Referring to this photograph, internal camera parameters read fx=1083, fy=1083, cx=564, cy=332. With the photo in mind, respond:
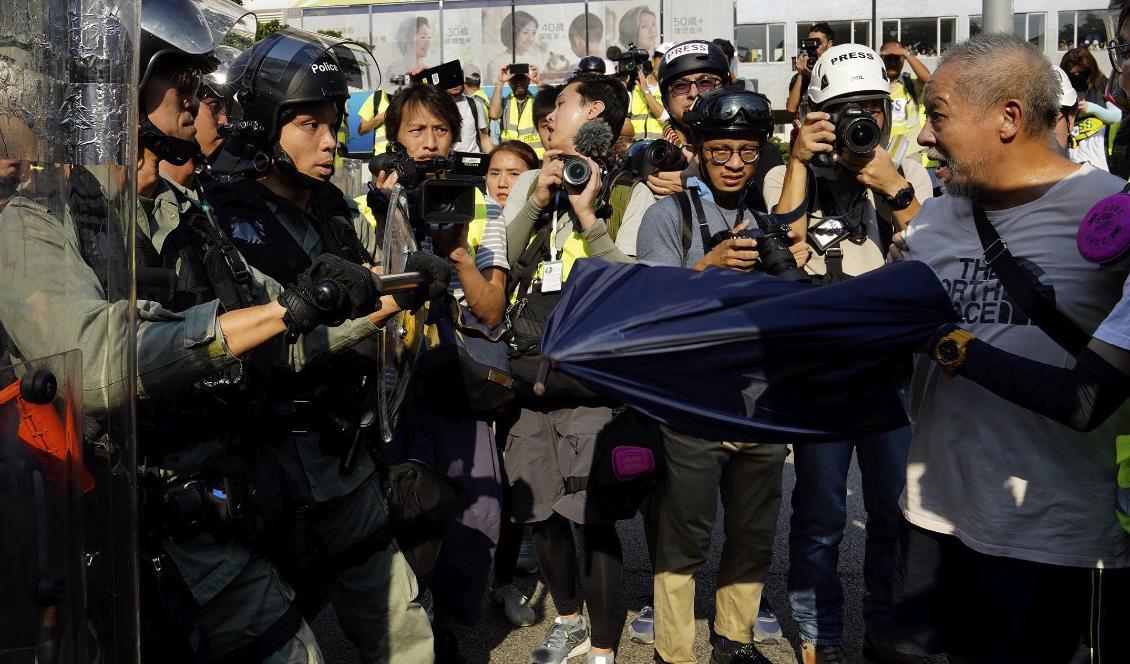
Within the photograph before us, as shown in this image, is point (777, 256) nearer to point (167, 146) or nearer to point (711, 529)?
point (711, 529)

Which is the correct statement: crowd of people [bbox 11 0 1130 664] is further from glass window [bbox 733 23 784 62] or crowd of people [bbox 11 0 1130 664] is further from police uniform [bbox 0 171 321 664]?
glass window [bbox 733 23 784 62]

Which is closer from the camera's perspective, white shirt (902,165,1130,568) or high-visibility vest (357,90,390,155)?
white shirt (902,165,1130,568)

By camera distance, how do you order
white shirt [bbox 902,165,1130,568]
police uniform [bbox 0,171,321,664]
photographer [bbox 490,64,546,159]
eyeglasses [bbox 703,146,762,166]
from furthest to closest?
photographer [bbox 490,64,546,159] → eyeglasses [bbox 703,146,762,166] → white shirt [bbox 902,165,1130,568] → police uniform [bbox 0,171,321,664]

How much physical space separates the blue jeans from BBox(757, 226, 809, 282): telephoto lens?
3.03 feet

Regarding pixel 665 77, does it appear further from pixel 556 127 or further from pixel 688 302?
pixel 688 302

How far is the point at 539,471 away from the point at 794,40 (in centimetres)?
3265

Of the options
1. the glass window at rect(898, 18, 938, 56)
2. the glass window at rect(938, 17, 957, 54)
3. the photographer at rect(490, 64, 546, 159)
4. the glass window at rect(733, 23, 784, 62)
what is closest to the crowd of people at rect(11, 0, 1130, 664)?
the photographer at rect(490, 64, 546, 159)

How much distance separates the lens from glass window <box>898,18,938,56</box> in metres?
33.2

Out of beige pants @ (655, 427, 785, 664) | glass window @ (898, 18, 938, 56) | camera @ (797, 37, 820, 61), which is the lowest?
beige pants @ (655, 427, 785, 664)

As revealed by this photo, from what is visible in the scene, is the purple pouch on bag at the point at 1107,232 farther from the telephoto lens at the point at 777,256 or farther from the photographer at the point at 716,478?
the photographer at the point at 716,478

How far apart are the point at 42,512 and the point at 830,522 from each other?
3.11m

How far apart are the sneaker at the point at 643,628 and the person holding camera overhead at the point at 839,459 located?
66 centimetres

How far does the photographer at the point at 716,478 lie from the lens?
12.7 ft

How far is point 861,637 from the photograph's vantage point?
14.4 ft
